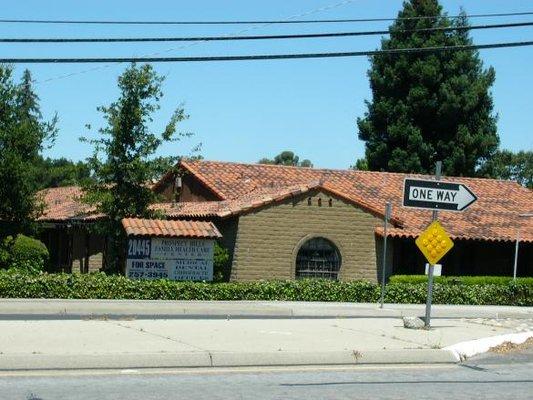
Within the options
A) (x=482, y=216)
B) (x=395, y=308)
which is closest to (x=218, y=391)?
(x=395, y=308)

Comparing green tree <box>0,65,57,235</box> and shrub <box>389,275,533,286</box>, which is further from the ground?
green tree <box>0,65,57,235</box>

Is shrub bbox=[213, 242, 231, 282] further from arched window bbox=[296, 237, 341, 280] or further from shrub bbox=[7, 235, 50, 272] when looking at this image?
shrub bbox=[7, 235, 50, 272]

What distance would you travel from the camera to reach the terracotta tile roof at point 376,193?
3469 centimetres

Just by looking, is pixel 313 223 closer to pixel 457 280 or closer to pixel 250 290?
pixel 250 290

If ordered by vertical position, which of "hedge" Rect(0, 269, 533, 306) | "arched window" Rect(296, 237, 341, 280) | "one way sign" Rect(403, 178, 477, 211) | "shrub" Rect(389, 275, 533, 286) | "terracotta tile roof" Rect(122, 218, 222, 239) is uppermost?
"one way sign" Rect(403, 178, 477, 211)

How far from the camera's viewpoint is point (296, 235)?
3139cm

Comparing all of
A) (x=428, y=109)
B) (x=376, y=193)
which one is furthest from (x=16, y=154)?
(x=428, y=109)

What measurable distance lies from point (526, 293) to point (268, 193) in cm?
917

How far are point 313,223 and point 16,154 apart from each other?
9.93 metres

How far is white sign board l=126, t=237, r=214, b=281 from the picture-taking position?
27938mm

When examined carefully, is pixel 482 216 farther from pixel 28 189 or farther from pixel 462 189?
pixel 462 189

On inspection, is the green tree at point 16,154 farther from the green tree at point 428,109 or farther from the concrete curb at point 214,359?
the green tree at point 428,109

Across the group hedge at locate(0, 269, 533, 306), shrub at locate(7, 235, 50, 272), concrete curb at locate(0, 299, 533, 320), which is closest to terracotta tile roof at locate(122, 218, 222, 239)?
hedge at locate(0, 269, 533, 306)

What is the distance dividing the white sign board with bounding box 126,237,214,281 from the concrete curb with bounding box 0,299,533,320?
2.50 m
